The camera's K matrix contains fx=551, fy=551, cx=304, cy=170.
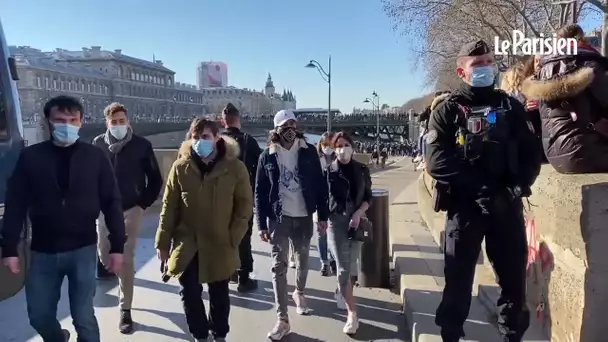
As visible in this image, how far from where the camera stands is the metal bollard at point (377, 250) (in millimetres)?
5730

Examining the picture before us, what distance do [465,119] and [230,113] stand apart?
3.15 meters

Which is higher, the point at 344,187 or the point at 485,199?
the point at 485,199

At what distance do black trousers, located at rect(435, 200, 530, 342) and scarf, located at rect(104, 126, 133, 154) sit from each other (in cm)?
285

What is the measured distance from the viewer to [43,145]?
3.37 metres

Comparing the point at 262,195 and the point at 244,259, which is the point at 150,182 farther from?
the point at 244,259

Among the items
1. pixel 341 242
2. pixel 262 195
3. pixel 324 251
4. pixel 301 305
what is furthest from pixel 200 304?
pixel 324 251

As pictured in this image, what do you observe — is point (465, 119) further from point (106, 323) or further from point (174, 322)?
point (106, 323)

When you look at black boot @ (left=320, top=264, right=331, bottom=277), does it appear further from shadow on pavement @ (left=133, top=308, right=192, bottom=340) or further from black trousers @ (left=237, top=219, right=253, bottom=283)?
shadow on pavement @ (left=133, top=308, right=192, bottom=340)

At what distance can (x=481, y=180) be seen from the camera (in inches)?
121

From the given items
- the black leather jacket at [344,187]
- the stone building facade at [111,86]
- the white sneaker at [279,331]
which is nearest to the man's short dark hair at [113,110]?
the black leather jacket at [344,187]

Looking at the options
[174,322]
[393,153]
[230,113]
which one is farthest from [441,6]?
[393,153]

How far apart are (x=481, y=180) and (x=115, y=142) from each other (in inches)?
122

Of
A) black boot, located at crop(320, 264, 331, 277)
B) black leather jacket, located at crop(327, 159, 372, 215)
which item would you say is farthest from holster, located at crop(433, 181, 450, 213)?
black boot, located at crop(320, 264, 331, 277)

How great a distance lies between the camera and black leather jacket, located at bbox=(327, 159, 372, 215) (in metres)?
4.89
